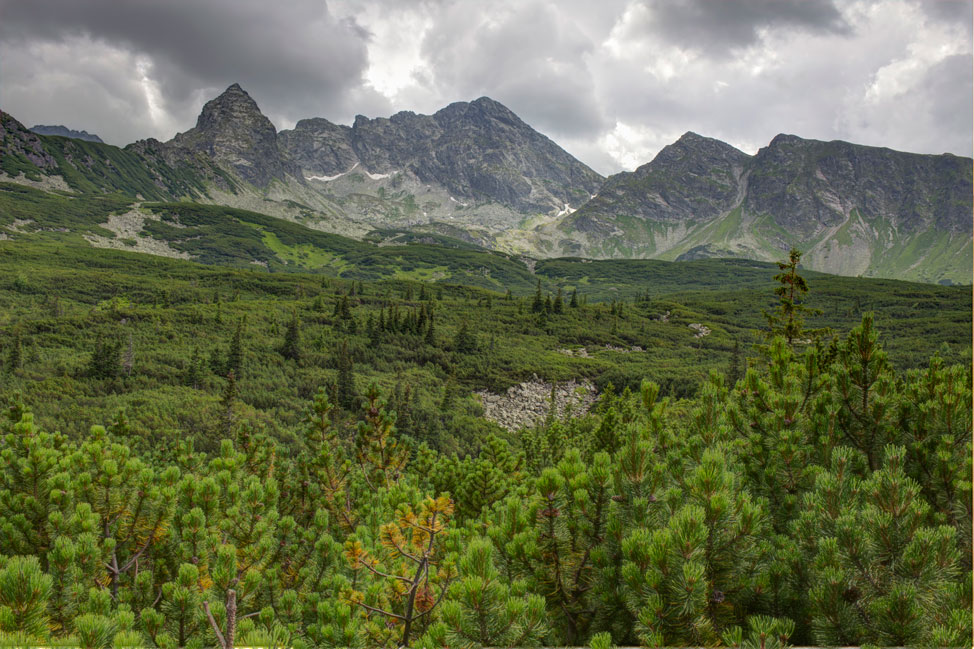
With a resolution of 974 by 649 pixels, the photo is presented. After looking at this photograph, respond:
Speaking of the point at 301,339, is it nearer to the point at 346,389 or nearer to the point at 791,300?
the point at 346,389

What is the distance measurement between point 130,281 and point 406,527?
108 meters

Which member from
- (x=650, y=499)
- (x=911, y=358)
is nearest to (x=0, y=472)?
(x=650, y=499)

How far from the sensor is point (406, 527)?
3.88 metres

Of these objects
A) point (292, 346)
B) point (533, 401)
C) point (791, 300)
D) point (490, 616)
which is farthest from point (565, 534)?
point (292, 346)

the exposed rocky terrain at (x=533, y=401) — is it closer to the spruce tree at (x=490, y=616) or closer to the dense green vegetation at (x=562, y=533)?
the dense green vegetation at (x=562, y=533)

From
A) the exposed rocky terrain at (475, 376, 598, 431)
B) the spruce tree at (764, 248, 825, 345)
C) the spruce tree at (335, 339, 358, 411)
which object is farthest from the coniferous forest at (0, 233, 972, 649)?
the exposed rocky terrain at (475, 376, 598, 431)

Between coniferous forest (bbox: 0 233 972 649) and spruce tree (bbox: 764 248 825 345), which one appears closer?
coniferous forest (bbox: 0 233 972 649)

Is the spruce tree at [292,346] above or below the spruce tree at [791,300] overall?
below

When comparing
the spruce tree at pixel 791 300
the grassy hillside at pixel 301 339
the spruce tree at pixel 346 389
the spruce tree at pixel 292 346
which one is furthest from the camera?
the spruce tree at pixel 292 346

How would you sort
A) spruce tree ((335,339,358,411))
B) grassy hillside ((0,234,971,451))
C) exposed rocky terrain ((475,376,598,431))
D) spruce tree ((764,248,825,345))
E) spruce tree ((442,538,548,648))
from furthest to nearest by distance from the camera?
exposed rocky terrain ((475,376,598,431)) → spruce tree ((335,339,358,411)) → grassy hillside ((0,234,971,451)) → spruce tree ((764,248,825,345)) → spruce tree ((442,538,548,648))

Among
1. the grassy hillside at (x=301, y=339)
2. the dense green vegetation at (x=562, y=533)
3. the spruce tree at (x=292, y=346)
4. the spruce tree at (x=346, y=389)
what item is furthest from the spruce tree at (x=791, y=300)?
the spruce tree at (x=292, y=346)

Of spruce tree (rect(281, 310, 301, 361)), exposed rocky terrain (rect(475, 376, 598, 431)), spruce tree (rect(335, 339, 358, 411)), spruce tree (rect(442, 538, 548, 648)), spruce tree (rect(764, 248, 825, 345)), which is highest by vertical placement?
spruce tree (rect(764, 248, 825, 345))

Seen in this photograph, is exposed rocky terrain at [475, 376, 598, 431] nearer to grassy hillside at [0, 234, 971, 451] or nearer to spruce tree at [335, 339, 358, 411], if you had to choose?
grassy hillside at [0, 234, 971, 451]

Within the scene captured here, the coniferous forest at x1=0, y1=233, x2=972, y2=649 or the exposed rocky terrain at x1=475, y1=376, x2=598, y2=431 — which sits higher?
the coniferous forest at x1=0, y1=233, x2=972, y2=649
